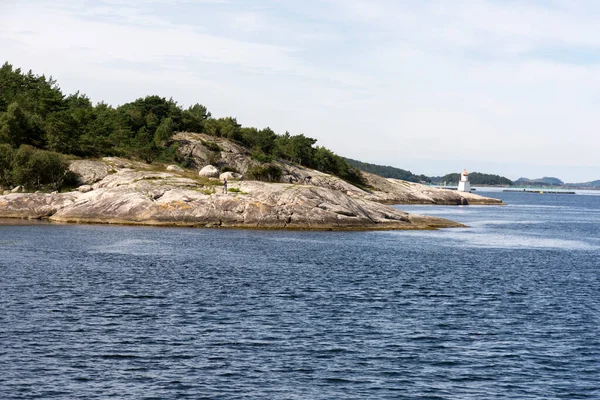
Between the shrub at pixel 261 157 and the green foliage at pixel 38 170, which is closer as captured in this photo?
the green foliage at pixel 38 170

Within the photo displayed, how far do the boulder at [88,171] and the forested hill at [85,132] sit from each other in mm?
2931

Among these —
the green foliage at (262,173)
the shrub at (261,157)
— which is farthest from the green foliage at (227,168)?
the green foliage at (262,173)

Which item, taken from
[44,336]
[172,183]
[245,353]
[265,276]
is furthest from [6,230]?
[245,353]

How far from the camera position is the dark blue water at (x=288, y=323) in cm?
2759

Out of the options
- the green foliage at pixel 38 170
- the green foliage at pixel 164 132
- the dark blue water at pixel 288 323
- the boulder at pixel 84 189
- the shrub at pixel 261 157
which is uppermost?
the green foliage at pixel 164 132

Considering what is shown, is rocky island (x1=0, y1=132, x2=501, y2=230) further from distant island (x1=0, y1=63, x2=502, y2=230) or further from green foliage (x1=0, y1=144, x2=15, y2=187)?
green foliage (x1=0, y1=144, x2=15, y2=187)

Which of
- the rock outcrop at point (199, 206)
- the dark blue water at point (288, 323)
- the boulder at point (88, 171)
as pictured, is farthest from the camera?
the boulder at point (88, 171)

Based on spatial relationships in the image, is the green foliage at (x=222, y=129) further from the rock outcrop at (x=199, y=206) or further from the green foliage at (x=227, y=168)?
the rock outcrop at (x=199, y=206)

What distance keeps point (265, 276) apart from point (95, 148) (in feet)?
273

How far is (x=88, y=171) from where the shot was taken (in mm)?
110875

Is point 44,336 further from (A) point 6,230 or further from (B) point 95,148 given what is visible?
(B) point 95,148

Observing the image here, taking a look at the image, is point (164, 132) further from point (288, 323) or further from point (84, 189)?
point (288, 323)

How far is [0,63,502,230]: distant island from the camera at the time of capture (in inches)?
3698

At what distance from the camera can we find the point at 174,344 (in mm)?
32594
